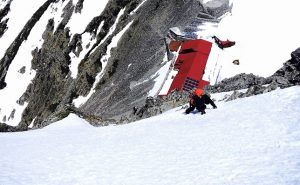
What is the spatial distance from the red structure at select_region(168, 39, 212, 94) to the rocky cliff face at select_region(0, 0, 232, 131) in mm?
3973

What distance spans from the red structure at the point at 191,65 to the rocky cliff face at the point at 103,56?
397cm

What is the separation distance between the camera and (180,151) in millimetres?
15086

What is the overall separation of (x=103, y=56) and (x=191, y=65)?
20231 millimetres

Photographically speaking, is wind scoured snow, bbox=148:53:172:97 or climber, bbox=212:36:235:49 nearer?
wind scoured snow, bbox=148:53:172:97

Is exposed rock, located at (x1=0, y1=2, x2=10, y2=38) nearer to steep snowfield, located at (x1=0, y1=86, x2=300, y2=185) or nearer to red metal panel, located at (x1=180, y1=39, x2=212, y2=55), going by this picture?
red metal panel, located at (x1=180, y1=39, x2=212, y2=55)

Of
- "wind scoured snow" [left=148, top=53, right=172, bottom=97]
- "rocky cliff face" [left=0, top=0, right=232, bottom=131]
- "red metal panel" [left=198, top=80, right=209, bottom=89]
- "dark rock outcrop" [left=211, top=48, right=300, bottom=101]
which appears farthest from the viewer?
"rocky cliff face" [left=0, top=0, right=232, bottom=131]

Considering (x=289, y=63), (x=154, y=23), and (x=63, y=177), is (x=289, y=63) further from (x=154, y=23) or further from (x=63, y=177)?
(x=154, y=23)

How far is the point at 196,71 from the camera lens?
164 ft

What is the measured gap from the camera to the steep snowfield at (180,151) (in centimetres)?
1196

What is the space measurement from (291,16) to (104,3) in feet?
102

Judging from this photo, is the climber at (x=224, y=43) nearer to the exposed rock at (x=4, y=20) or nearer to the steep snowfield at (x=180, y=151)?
the steep snowfield at (x=180, y=151)

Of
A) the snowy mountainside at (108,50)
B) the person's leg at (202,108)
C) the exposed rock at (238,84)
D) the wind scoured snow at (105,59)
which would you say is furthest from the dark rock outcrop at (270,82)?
the wind scoured snow at (105,59)

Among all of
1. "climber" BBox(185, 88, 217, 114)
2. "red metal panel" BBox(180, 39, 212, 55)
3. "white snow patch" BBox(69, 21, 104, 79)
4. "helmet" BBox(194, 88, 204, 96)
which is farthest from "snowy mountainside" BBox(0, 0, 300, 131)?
"climber" BBox(185, 88, 217, 114)

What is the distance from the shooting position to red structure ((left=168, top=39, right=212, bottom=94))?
48.8m
